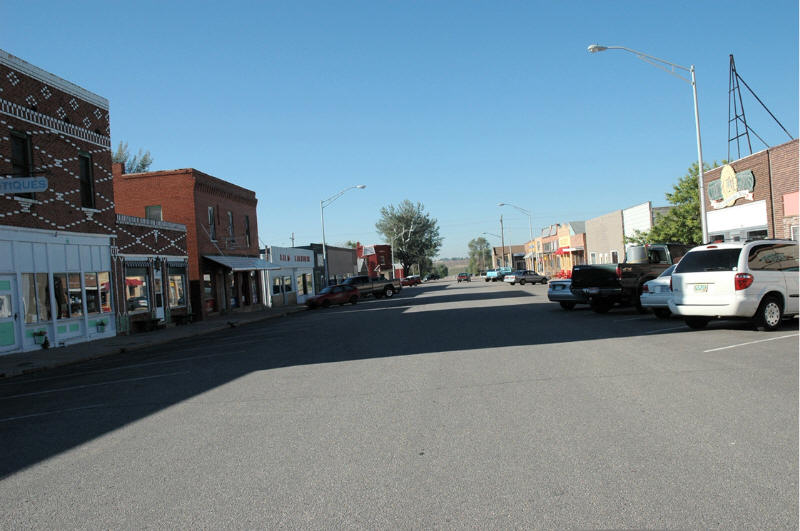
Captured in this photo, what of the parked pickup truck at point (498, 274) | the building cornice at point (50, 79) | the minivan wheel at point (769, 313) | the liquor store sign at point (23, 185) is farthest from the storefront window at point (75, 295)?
the parked pickup truck at point (498, 274)

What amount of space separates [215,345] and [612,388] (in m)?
12.6

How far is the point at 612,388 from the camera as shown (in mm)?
8406

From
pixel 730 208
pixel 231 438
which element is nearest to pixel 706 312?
pixel 231 438

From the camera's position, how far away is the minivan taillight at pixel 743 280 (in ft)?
43.2

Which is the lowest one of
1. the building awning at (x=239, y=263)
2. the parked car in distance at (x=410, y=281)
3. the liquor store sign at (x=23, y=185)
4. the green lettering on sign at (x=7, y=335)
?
the parked car in distance at (x=410, y=281)

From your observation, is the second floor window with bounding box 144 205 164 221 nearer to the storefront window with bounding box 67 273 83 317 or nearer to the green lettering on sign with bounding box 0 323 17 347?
the storefront window with bounding box 67 273 83 317

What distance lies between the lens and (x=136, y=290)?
26703 mm

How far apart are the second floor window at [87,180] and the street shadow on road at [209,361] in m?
7.30

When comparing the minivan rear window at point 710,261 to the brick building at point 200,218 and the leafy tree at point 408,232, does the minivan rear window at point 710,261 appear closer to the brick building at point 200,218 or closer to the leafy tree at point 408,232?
the brick building at point 200,218

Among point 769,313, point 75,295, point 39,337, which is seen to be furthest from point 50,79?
point 769,313

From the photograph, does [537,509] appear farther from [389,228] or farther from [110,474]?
[389,228]

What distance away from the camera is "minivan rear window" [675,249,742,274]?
13609 mm

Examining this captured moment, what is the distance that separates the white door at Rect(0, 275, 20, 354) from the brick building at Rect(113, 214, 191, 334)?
560cm

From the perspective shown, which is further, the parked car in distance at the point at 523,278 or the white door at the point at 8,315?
the parked car in distance at the point at 523,278
